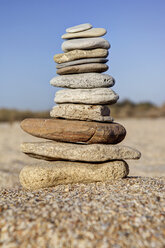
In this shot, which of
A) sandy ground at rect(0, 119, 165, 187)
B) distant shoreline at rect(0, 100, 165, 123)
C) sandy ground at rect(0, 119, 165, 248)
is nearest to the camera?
sandy ground at rect(0, 119, 165, 248)

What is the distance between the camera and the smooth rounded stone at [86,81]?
6.15 m

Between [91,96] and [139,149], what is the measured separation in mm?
9527

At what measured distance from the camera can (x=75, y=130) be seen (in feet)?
19.4

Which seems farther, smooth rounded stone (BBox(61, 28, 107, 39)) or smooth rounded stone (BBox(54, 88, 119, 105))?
smooth rounded stone (BBox(61, 28, 107, 39))

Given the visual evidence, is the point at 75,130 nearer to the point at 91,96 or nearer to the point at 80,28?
the point at 91,96

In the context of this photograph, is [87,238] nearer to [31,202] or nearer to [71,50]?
[31,202]

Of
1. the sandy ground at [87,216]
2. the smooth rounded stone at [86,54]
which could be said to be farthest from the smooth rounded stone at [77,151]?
the smooth rounded stone at [86,54]

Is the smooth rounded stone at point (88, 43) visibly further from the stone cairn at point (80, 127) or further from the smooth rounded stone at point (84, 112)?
the smooth rounded stone at point (84, 112)

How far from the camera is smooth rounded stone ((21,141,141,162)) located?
5.86 meters

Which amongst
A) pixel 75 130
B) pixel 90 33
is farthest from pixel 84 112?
pixel 90 33

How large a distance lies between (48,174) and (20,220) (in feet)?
6.28

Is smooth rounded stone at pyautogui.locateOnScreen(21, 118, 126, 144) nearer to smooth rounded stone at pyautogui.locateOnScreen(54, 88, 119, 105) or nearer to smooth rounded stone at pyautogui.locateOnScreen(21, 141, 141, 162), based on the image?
smooth rounded stone at pyautogui.locateOnScreen(21, 141, 141, 162)

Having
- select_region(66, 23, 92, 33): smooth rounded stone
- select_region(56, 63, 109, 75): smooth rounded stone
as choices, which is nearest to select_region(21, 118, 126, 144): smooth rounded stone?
select_region(56, 63, 109, 75): smooth rounded stone

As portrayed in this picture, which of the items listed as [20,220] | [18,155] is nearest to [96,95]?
[20,220]
